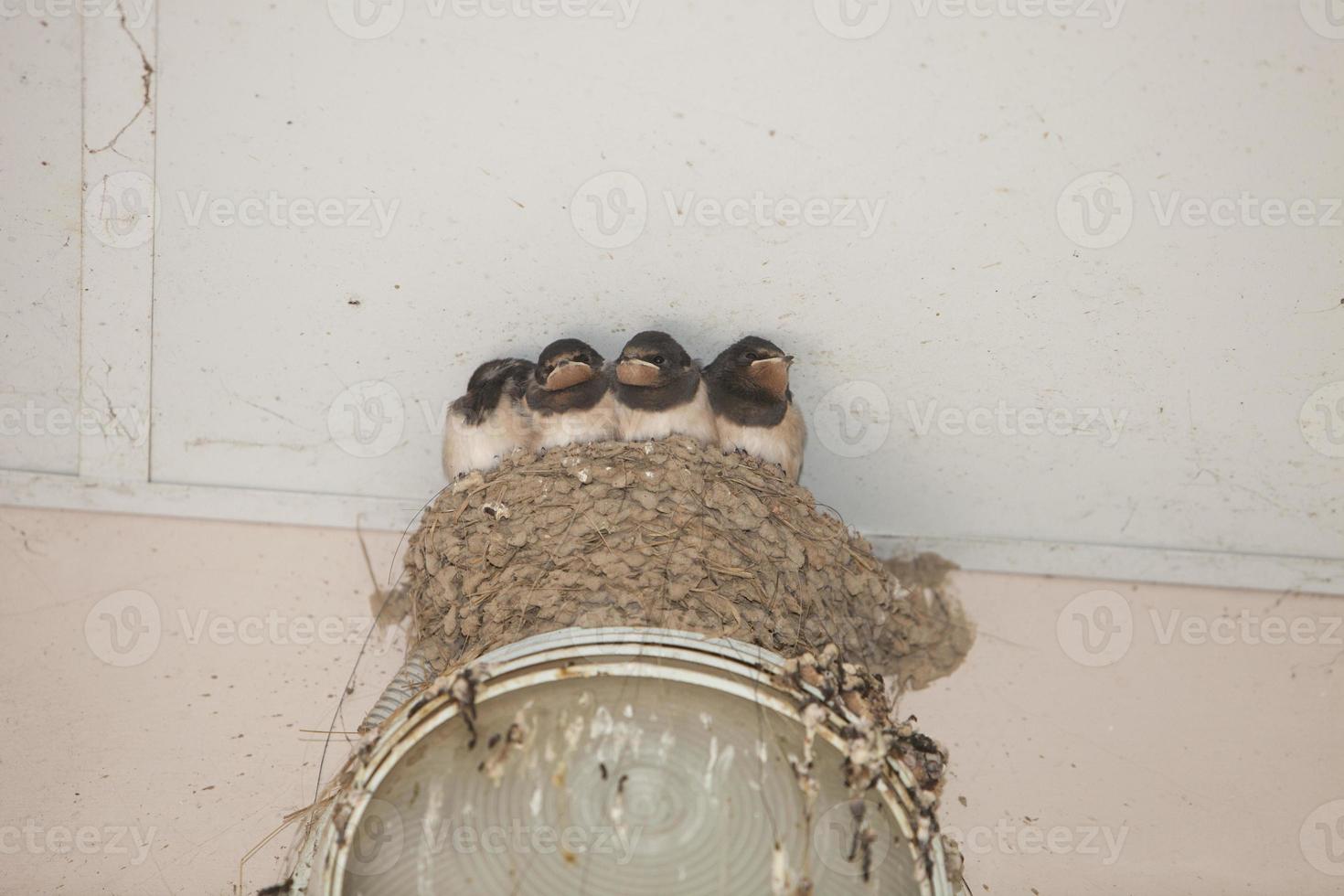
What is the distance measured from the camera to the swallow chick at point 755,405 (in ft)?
10.9

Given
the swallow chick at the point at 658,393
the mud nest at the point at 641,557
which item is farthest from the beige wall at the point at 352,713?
the swallow chick at the point at 658,393

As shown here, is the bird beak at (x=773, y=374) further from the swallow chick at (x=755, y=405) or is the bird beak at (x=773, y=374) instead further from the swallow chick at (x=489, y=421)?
the swallow chick at (x=489, y=421)

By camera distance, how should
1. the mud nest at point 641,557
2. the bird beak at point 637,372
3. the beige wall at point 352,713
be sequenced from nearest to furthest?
the mud nest at point 641,557 < the bird beak at point 637,372 < the beige wall at point 352,713

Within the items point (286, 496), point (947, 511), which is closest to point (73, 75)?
point (286, 496)

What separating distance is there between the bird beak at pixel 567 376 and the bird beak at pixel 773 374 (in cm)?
47

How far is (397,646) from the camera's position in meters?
3.65

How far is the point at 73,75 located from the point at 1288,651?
3.86 meters

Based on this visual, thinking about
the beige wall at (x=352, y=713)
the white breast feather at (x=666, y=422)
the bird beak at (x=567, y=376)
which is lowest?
the beige wall at (x=352, y=713)

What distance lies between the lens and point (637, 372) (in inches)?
128

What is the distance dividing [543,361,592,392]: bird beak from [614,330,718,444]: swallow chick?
0.32 feet

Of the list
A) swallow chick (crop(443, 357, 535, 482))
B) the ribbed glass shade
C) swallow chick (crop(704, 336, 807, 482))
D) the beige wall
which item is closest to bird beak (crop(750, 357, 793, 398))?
swallow chick (crop(704, 336, 807, 482))

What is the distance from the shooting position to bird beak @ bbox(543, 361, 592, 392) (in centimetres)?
324

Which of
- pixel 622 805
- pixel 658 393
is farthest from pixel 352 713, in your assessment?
pixel 622 805

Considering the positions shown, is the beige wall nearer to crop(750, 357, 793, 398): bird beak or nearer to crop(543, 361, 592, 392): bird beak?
crop(543, 361, 592, 392): bird beak
